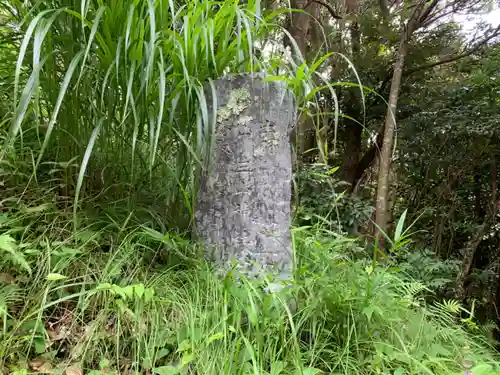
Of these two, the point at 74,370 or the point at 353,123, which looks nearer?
the point at 74,370

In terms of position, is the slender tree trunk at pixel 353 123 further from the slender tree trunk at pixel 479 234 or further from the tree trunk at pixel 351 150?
the slender tree trunk at pixel 479 234

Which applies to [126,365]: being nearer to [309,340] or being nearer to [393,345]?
[309,340]

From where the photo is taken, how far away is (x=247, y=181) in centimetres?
113

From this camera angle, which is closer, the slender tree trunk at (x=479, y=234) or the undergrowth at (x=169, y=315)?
the undergrowth at (x=169, y=315)

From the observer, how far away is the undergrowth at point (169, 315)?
0.82m

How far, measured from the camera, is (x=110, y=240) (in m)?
1.08

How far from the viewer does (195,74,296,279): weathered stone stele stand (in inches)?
43.9

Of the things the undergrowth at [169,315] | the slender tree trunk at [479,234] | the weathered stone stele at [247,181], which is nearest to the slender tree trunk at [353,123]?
the slender tree trunk at [479,234]

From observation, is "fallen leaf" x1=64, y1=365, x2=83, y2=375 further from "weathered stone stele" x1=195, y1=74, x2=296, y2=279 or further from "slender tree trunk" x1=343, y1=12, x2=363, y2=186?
"slender tree trunk" x1=343, y1=12, x2=363, y2=186

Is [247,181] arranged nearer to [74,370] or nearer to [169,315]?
[169,315]

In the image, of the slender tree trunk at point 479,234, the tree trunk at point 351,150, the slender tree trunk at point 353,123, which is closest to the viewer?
the slender tree trunk at point 479,234

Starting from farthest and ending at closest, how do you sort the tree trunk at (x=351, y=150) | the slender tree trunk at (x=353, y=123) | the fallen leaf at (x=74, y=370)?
the tree trunk at (x=351, y=150), the slender tree trunk at (x=353, y=123), the fallen leaf at (x=74, y=370)

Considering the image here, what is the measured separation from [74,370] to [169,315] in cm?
23

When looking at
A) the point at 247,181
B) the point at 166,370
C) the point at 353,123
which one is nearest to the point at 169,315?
the point at 166,370
